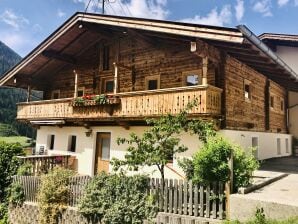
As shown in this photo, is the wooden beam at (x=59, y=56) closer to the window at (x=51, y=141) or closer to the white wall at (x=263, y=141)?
the window at (x=51, y=141)

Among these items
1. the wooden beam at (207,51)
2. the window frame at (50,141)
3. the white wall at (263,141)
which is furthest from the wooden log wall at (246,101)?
the window frame at (50,141)

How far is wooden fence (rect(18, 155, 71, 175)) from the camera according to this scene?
14.1 m

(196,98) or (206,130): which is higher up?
(196,98)

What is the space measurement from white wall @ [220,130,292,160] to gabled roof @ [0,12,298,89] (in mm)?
3656

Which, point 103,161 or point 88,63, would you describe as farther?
point 88,63

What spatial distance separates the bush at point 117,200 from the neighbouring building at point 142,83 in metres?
3.81

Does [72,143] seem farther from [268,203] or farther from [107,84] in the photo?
[268,203]

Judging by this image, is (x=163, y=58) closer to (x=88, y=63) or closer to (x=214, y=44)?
(x=214, y=44)

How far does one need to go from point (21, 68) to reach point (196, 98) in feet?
41.9

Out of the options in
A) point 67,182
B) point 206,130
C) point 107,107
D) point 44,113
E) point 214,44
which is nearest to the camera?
point 206,130

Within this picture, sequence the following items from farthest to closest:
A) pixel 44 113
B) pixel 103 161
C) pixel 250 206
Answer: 1. pixel 44 113
2. pixel 103 161
3. pixel 250 206

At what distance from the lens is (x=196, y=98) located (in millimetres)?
10898

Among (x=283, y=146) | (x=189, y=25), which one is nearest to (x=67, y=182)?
(x=189, y=25)

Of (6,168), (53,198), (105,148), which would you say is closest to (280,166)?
(105,148)
